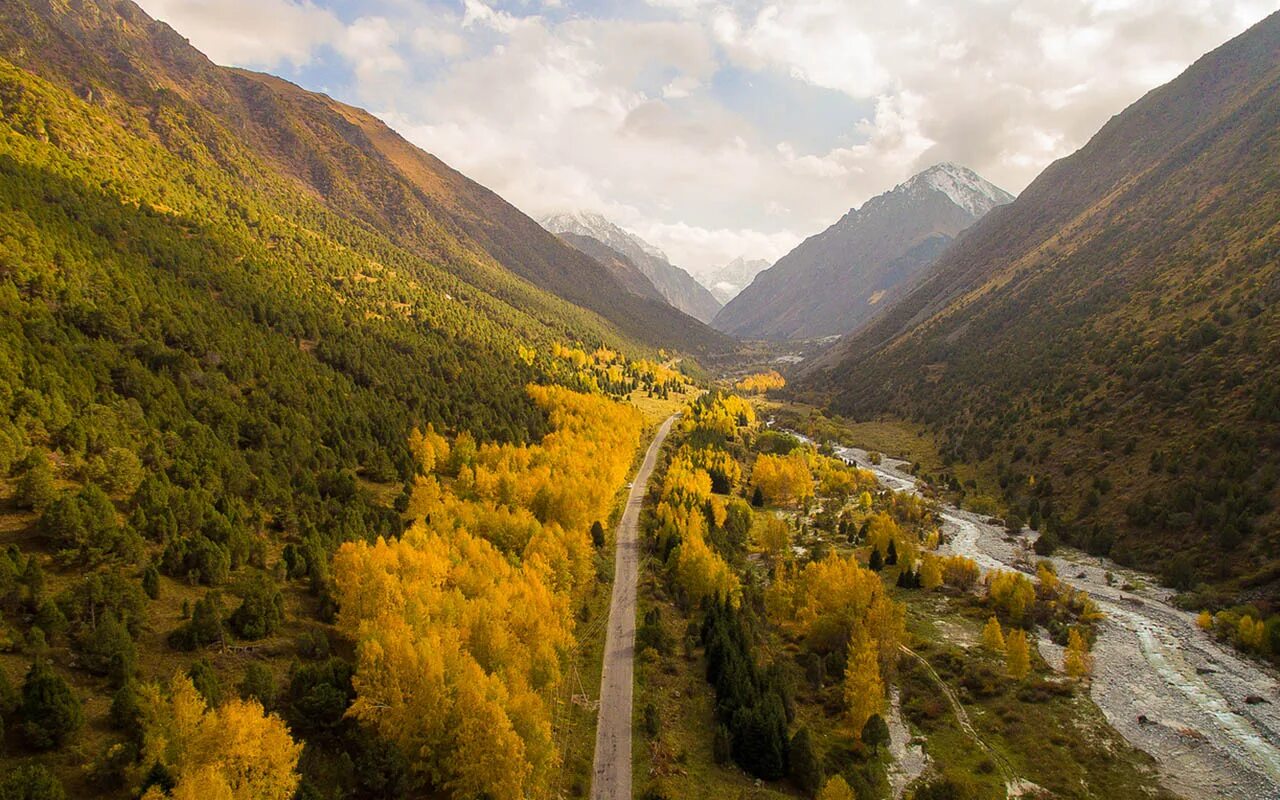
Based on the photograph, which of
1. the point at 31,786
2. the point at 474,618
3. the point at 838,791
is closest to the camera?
the point at 31,786

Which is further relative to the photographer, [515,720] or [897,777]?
[897,777]

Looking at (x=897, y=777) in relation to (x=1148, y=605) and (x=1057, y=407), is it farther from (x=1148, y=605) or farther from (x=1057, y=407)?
(x=1057, y=407)

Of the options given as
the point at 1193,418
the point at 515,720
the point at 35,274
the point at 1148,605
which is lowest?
the point at 515,720

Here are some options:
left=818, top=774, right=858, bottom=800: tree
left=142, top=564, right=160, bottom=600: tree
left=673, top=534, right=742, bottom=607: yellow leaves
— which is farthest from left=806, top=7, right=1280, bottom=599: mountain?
left=142, top=564, right=160, bottom=600: tree

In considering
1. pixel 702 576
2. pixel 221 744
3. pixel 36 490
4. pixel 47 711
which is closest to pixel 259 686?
pixel 221 744

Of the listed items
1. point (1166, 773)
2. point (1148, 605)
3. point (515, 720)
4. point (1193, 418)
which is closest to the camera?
point (515, 720)

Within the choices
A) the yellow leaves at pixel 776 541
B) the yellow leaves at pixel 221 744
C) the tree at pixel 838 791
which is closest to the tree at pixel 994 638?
the tree at pixel 838 791

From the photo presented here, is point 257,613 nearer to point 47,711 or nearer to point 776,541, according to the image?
point 47,711

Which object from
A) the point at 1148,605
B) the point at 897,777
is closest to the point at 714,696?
the point at 897,777
